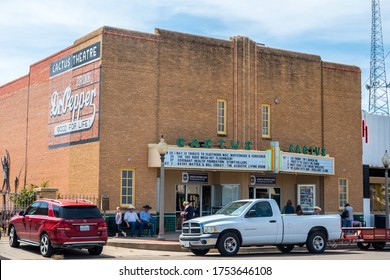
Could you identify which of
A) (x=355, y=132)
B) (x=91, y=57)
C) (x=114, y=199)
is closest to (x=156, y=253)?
(x=114, y=199)

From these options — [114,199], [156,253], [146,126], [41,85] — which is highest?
[41,85]

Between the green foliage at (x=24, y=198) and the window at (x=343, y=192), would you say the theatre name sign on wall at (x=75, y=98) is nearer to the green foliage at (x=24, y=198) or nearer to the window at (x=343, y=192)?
the green foliage at (x=24, y=198)

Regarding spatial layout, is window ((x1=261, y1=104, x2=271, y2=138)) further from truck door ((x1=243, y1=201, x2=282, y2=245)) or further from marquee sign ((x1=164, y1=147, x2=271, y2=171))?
truck door ((x1=243, y1=201, x2=282, y2=245))

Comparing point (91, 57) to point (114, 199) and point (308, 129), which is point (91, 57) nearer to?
point (114, 199)

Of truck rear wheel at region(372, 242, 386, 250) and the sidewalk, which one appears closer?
the sidewalk

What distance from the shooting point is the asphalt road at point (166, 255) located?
61.2 feet

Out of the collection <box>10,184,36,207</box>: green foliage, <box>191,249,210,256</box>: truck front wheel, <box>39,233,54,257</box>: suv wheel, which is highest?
<box>10,184,36,207</box>: green foliage

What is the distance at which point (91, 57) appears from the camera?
2869cm

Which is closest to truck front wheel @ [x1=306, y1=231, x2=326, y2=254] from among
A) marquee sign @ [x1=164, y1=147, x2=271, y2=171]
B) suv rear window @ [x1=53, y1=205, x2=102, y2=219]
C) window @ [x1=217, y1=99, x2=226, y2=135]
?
suv rear window @ [x1=53, y1=205, x2=102, y2=219]

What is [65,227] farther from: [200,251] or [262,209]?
[262,209]

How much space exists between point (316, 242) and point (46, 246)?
8.68 meters

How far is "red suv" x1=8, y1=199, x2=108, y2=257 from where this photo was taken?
18.5 m

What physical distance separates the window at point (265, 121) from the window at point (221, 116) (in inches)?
88.4

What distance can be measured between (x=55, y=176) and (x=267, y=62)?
472 inches
